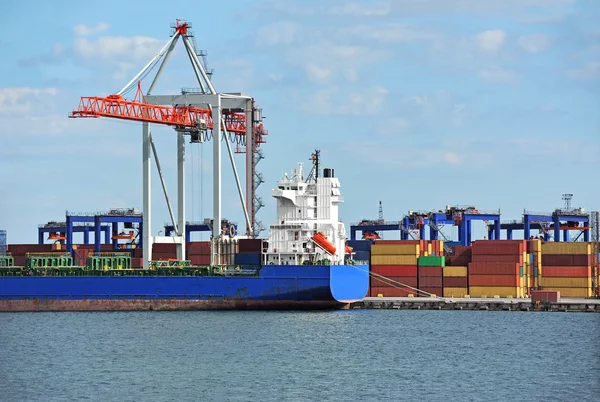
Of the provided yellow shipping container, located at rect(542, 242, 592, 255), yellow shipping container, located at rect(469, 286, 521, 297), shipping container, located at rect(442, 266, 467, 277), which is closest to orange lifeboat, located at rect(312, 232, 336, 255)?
shipping container, located at rect(442, 266, 467, 277)

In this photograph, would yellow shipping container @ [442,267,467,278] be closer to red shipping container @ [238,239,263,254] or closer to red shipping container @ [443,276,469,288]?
red shipping container @ [443,276,469,288]

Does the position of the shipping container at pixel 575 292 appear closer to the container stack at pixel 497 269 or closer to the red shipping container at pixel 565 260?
the red shipping container at pixel 565 260

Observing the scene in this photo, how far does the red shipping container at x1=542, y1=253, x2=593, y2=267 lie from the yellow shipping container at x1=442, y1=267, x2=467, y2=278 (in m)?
5.93

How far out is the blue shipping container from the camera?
69.4m

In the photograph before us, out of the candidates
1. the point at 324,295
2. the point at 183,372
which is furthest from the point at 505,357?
the point at 324,295

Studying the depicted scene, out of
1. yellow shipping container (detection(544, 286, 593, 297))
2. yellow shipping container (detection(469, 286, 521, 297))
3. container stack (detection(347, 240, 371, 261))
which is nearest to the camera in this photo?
yellow shipping container (detection(469, 286, 521, 297))

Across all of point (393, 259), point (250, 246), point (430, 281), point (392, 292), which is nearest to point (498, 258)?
point (430, 281)

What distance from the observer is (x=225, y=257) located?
7038cm

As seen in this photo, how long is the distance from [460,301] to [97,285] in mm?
23384

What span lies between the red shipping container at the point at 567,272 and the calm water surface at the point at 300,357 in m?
10.3

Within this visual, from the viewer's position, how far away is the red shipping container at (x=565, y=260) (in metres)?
75.1

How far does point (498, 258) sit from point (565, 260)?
5125 mm

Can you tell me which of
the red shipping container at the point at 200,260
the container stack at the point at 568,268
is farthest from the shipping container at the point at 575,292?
the red shipping container at the point at 200,260

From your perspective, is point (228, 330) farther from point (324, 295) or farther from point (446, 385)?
point (446, 385)
